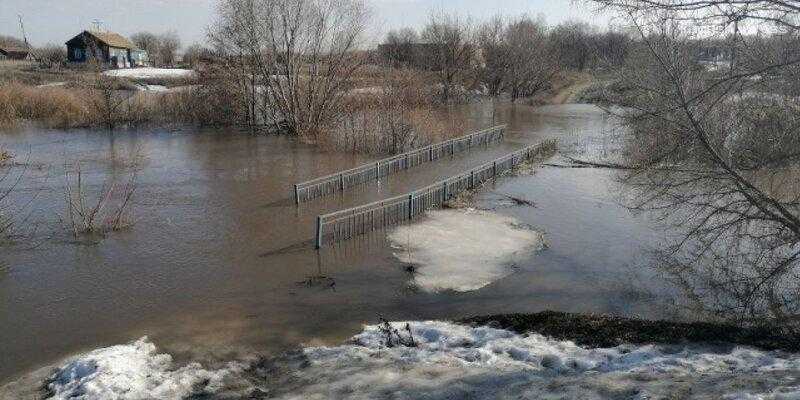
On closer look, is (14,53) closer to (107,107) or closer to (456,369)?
(107,107)

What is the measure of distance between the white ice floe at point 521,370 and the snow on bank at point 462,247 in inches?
93.6

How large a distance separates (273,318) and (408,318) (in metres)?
2.12

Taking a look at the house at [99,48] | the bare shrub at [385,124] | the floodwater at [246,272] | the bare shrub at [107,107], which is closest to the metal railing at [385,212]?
the floodwater at [246,272]

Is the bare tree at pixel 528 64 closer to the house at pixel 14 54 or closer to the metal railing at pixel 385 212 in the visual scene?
the metal railing at pixel 385 212

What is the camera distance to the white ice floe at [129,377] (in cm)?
670

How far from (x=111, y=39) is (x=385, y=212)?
60.3 m

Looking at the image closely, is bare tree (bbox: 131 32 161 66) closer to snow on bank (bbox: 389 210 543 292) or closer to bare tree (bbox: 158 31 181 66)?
bare tree (bbox: 158 31 181 66)

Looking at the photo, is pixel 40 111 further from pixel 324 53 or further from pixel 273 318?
pixel 273 318

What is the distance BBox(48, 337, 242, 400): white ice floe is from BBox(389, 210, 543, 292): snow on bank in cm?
449

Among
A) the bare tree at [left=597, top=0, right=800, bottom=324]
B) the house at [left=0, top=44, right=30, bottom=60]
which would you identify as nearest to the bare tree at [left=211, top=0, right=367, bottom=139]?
the bare tree at [left=597, top=0, right=800, bottom=324]

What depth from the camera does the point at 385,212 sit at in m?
14.7

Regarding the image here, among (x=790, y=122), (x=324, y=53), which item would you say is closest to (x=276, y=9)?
(x=324, y=53)

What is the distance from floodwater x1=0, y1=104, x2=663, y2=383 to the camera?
877 centimetres

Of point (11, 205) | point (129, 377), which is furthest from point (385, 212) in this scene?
point (11, 205)
